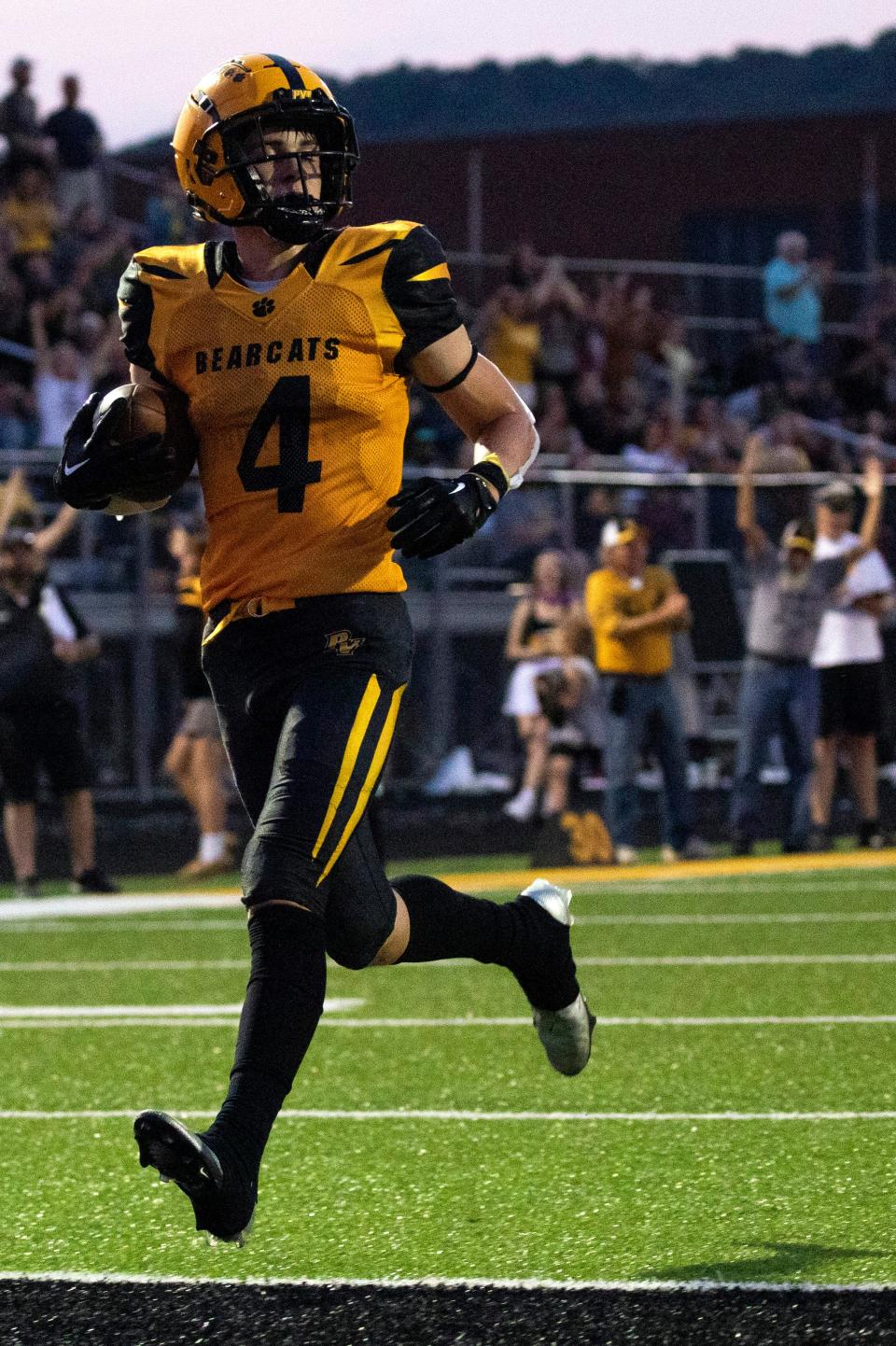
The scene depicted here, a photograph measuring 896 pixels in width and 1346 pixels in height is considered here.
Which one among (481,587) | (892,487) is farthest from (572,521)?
(892,487)

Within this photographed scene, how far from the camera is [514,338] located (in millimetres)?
17203

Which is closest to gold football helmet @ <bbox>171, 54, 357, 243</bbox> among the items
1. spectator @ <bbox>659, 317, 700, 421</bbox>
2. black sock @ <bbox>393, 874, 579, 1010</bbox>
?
black sock @ <bbox>393, 874, 579, 1010</bbox>

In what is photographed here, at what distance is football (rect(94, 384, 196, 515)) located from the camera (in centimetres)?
447

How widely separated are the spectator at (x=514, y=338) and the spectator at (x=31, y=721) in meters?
5.85

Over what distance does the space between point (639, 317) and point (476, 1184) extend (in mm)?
14520

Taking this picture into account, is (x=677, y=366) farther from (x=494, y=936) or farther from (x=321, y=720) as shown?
(x=321, y=720)

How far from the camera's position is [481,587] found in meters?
15.8

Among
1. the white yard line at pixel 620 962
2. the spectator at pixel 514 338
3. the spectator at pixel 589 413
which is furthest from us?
the spectator at pixel 589 413

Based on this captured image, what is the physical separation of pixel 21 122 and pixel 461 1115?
1291 centimetres

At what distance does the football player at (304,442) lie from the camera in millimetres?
4301

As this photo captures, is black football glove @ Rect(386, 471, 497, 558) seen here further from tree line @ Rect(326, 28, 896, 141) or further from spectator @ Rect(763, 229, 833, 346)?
tree line @ Rect(326, 28, 896, 141)

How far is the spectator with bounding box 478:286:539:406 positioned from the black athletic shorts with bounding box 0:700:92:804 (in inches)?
238

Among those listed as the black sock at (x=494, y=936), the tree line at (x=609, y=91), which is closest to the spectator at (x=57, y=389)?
the black sock at (x=494, y=936)

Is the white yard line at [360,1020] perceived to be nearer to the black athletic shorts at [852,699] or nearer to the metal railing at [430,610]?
the black athletic shorts at [852,699]
